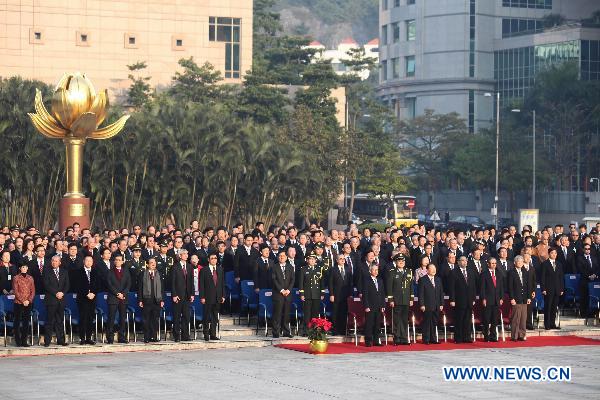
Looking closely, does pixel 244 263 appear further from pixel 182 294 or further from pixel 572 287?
pixel 572 287

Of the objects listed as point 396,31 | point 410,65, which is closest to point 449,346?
point 410,65

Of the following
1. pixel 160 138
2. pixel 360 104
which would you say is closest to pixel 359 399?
pixel 160 138

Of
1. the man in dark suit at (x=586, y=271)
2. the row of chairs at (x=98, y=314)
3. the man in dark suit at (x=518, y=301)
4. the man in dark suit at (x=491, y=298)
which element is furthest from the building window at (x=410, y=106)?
the row of chairs at (x=98, y=314)

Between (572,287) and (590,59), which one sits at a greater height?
(590,59)

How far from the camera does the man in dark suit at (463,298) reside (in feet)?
90.9

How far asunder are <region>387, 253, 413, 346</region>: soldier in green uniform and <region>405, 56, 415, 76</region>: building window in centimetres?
11713

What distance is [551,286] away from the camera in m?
29.7

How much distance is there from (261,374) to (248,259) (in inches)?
298

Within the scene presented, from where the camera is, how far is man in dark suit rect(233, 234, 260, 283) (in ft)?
98.4

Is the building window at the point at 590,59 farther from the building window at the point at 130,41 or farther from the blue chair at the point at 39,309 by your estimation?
the blue chair at the point at 39,309

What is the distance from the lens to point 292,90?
299 ft

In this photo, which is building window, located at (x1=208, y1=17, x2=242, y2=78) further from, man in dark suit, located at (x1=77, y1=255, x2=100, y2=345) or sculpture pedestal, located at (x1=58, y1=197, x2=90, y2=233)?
man in dark suit, located at (x1=77, y1=255, x2=100, y2=345)

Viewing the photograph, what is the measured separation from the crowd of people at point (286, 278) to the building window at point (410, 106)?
11036 cm

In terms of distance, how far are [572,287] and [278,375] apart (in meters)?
11.1
